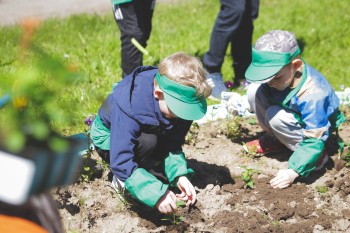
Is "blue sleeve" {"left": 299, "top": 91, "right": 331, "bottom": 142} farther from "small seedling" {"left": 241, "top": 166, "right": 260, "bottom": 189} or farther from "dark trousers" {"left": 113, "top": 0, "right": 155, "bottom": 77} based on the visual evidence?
"dark trousers" {"left": 113, "top": 0, "right": 155, "bottom": 77}

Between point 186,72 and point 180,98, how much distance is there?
0.41 ft

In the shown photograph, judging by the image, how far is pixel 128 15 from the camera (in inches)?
149

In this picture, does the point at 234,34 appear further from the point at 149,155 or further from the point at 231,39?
the point at 149,155

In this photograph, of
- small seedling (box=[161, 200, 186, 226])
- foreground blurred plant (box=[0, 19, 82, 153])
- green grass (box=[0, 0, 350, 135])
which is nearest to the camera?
foreground blurred plant (box=[0, 19, 82, 153])

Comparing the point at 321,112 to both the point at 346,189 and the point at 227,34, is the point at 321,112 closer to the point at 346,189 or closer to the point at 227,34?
the point at 346,189

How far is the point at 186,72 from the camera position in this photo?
8.16ft

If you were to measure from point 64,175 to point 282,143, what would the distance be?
8.14 ft

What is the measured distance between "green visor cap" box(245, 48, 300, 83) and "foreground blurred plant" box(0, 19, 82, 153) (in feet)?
6.55

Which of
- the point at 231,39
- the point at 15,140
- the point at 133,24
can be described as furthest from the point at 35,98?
the point at 231,39

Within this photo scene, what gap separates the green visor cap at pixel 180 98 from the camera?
2.47 metres

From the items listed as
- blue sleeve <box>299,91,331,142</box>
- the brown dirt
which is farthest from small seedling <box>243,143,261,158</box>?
blue sleeve <box>299,91,331,142</box>

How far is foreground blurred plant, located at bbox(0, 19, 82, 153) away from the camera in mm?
995

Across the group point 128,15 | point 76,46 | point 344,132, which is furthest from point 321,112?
point 76,46

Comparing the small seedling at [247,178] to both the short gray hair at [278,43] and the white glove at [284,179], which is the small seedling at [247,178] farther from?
the short gray hair at [278,43]
